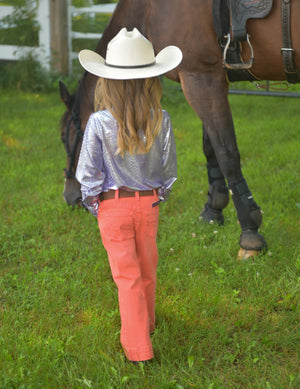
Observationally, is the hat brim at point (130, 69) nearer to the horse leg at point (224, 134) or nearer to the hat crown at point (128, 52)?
the hat crown at point (128, 52)

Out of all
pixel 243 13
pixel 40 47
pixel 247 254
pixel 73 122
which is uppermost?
pixel 243 13

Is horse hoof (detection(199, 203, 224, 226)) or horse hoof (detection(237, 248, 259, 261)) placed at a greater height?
horse hoof (detection(237, 248, 259, 261))

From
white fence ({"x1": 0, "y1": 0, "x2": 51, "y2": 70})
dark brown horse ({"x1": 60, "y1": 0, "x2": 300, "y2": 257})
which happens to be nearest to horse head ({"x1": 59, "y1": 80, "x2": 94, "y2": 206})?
dark brown horse ({"x1": 60, "y1": 0, "x2": 300, "y2": 257})

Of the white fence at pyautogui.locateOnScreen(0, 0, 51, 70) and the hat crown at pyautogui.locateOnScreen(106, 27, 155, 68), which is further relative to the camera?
the white fence at pyautogui.locateOnScreen(0, 0, 51, 70)

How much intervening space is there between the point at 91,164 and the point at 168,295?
1283 mm

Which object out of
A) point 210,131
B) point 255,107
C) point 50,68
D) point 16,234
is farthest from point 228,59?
point 50,68

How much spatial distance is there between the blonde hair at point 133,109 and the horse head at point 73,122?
1.85m

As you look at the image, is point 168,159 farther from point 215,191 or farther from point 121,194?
point 215,191

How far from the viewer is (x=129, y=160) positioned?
2.48m

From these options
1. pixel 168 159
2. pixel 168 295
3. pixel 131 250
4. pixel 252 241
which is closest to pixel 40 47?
pixel 252 241

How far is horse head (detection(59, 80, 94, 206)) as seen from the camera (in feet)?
14.0

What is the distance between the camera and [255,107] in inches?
354

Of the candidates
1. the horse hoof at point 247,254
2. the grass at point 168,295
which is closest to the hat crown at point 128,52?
the grass at point 168,295

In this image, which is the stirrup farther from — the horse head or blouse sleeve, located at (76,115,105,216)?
blouse sleeve, located at (76,115,105,216)
